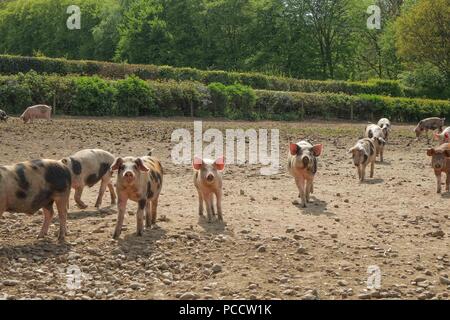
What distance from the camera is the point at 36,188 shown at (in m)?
7.97

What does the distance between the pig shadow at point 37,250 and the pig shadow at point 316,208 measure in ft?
13.5

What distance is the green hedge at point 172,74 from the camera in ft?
107

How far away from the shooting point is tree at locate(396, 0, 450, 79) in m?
44.3

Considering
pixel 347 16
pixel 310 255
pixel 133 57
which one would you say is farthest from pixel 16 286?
pixel 347 16

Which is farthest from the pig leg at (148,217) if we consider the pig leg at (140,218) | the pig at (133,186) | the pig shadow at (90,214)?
the pig shadow at (90,214)

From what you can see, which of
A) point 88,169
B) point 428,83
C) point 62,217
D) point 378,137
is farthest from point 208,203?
point 428,83

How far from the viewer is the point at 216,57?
50594mm

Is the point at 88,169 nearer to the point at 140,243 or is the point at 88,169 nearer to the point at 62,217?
the point at 62,217

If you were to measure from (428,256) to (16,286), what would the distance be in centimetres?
463

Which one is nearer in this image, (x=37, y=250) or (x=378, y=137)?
(x=37, y=250)

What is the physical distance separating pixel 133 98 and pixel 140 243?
18.5 m

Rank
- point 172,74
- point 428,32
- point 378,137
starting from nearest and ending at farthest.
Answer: point 378,137
point 172,74
point 428,32

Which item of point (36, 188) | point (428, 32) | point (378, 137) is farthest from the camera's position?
point (428, 32)
